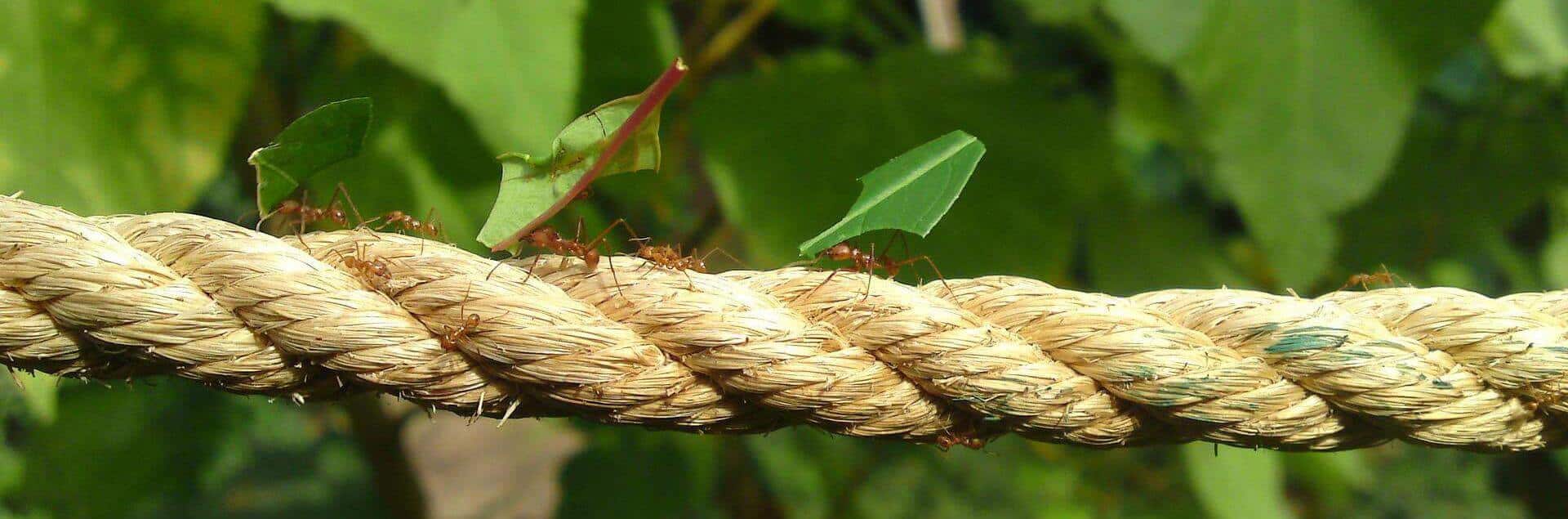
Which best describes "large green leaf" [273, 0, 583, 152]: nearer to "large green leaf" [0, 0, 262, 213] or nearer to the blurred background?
the blurred background

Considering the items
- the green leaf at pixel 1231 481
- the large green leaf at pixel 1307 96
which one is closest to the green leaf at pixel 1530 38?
the large green leaf at pixel 1307 96

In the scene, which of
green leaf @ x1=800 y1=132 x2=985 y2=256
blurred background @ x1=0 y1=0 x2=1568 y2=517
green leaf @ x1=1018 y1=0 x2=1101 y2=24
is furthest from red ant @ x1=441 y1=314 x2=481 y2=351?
green leaf @ x1=1018 y1=0 x2=1101 y2=24

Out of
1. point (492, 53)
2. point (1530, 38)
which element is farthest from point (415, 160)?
point (1530, 38)

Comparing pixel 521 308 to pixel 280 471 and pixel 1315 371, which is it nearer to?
pixel 1315 371

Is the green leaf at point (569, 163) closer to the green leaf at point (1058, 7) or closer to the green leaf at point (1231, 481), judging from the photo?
the green leaf at point (1058, 7)

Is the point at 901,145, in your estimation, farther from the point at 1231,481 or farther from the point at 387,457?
the point at 387,457

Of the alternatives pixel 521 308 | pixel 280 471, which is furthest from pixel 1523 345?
pixel 280 471
